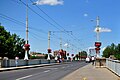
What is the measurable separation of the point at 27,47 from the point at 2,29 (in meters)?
53.3

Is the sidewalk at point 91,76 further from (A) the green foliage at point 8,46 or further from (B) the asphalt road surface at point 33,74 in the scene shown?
(A) the green foliage at point 8,46

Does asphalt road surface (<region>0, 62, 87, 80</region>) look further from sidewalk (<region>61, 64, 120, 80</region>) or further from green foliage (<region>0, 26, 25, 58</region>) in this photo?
green foliage (<region>0, 26, 25, 58</region>)

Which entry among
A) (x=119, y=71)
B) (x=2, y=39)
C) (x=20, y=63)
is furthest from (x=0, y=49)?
(x=119, y=71)

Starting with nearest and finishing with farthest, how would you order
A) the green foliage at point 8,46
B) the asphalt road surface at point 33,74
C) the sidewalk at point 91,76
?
the sidewalk at point 91,76, the asphalt road surface at point 33,74, the green foliage at point 8,46

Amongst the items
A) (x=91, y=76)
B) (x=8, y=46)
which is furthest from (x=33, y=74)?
(x=8, y=46)

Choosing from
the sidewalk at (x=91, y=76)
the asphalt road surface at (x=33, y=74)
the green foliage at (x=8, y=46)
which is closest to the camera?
the sidewalk at (x=91, y=76)

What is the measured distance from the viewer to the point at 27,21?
58.4 m

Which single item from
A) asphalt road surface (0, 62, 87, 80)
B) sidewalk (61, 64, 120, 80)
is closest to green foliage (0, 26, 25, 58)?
asphalt road surface (0, 62, 87, 80)

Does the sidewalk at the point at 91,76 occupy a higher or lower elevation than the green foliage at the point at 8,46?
lower

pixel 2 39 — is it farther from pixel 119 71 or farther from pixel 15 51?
pixel 119 71

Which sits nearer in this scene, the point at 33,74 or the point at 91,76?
the point at 91,76

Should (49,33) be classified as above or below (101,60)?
above

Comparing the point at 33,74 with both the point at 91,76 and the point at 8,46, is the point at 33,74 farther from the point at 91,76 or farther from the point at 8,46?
the point at 8,46

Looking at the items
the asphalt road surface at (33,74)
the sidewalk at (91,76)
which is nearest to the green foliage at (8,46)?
the asphalt road surface at (33,74)
